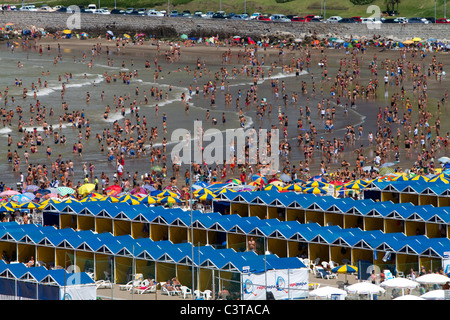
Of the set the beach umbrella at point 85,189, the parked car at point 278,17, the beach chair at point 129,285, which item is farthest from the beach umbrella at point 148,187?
the parked car at point 278,17

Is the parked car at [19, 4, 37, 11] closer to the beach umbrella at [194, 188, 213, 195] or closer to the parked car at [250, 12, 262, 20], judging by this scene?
the parked car at [250, 12, 262, 20]

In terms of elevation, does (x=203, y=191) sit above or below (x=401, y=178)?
below

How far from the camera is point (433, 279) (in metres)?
23.7

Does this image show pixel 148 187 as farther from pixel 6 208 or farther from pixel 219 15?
pixel 219 15

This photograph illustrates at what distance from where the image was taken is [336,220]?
107ft

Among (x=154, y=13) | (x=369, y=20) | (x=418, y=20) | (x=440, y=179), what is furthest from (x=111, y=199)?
(x=154, y=13)

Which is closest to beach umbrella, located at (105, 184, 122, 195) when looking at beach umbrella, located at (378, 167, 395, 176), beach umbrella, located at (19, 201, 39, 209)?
beach umbrella, located at (19, 201, 39, 209)

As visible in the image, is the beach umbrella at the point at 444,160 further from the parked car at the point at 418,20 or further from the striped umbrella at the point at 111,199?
the parked car at the point at 418,20

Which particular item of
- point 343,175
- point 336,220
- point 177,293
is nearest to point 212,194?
point 336,220

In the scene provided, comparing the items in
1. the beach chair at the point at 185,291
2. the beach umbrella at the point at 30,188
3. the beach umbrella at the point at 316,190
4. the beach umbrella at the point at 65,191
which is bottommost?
the beach umbrella at the point at 30,188

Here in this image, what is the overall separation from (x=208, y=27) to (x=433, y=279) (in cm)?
8299

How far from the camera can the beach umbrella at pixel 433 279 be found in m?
23.4

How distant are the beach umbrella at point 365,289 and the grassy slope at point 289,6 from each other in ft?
262

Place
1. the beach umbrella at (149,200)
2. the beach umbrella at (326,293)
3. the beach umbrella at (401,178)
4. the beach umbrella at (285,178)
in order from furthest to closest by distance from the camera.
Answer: the beach umbrella at (285,178), the beach umbrella at (401,178), the beach umbrella at (149,200), the beach umbrella at (326,293)
